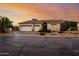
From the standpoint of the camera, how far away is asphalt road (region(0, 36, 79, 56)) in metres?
5.16

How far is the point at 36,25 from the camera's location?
17.1 feet

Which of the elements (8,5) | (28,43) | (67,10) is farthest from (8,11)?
(67,10)

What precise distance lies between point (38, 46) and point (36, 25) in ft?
1.09

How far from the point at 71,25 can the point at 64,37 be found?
0.72ft

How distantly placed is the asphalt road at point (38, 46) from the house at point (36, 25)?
0.14 meters

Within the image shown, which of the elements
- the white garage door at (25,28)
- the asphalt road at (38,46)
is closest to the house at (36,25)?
the white garage door at (25,28)

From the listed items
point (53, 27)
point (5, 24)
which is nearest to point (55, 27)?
point (53, 27)

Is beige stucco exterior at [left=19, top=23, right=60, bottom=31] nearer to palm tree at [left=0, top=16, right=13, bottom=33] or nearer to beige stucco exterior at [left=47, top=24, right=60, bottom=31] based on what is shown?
beige stucco exterior at [left=47, top=24, right=60, bottom=31]

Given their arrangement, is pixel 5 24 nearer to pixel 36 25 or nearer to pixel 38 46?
pixel 36 25

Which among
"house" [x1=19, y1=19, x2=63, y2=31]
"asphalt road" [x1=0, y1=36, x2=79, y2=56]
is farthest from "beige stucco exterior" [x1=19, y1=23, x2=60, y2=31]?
"asphalt road" [x1=0, y1=36, x2=79, y2=56]

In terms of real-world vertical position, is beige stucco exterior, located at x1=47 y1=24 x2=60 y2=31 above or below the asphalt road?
above

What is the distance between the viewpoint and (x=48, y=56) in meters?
5.16

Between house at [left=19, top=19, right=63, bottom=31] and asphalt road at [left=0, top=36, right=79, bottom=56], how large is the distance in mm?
144

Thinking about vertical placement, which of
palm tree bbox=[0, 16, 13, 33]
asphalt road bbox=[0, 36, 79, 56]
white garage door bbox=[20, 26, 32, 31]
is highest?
palm tree bbox=[0, 16, 13, 33]
